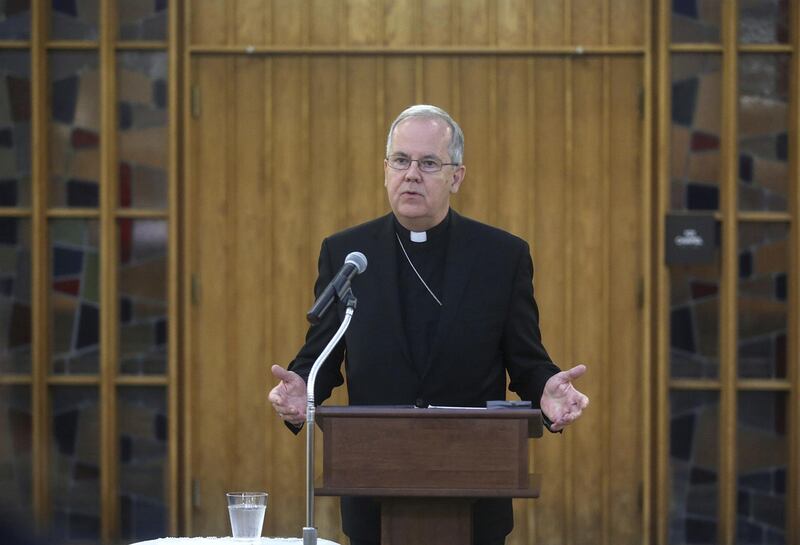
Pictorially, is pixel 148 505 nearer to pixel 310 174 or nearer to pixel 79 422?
pixel 79 422

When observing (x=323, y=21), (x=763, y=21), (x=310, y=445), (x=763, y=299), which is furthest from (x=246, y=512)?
(x=763, y=21)

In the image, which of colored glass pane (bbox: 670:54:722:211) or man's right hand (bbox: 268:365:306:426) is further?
colored glass pane (bbox: 670:54:722:211)

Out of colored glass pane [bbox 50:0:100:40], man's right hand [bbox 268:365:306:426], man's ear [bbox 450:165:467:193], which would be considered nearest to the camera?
man's right hand [bbox 268:365:306:426]

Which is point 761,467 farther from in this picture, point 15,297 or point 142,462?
point 15,297

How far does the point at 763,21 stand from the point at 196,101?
8.07 feet

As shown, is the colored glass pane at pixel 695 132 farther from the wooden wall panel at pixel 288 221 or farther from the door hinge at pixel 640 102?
the wooden wall panel at pixel 288 221

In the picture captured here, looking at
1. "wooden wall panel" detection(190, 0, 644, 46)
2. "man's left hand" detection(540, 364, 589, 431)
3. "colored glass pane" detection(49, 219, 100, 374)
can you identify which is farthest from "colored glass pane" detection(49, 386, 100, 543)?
"man's left hand" detection(540, 364, 589, 431)

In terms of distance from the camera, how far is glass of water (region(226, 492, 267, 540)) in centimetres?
283

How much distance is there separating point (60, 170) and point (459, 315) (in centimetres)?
319

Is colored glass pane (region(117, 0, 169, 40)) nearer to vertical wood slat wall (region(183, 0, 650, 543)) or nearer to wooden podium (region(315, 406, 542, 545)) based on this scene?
vertical wood slat wall (region(183, 0, 650, 543))

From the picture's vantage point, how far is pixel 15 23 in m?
5.85

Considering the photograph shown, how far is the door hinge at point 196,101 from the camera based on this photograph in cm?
582

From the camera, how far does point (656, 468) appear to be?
228 inches

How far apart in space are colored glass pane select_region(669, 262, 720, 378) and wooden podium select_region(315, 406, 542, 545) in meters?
3.33
